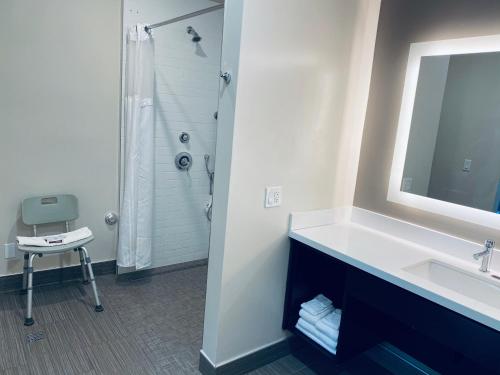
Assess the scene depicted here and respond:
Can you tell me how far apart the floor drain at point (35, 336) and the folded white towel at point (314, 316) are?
5.13 ft

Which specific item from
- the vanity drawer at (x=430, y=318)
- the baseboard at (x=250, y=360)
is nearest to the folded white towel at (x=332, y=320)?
the vanity drawer at (x=430, y=318)

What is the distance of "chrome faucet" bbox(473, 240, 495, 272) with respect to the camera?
167cm

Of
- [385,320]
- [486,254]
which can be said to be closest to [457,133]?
[486,254]

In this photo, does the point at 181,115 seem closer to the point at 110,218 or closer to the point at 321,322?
the point at 110,218

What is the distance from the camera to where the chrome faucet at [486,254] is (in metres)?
1.67

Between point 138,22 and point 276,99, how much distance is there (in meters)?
1.59

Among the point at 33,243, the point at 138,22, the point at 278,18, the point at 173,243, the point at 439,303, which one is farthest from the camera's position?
the point at 173,243

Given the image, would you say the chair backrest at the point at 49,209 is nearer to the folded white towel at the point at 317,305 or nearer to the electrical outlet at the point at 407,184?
the folded white towel at the point at 317,305

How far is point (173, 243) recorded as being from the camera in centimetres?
328

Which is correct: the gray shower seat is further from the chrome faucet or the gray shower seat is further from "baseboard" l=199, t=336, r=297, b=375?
the chrome faucet

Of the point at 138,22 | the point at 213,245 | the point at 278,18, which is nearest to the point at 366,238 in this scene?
the point at 213,245

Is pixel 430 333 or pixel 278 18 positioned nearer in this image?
pixel 430 333

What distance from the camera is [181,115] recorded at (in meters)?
3.11

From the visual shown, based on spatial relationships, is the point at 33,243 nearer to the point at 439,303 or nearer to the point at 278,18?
the point at 278,18
